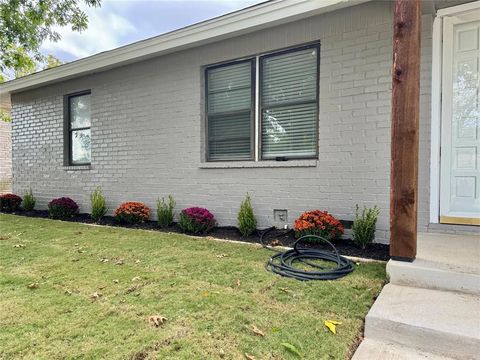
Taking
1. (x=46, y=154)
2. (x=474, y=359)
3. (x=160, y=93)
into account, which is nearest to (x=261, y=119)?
(x=160, y=93)

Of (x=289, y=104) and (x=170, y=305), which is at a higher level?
(x=289, y=104)

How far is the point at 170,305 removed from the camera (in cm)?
243

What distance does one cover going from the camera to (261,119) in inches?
194

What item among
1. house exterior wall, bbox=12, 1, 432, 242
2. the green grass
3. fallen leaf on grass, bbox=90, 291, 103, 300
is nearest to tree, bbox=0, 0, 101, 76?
house exterior wall, bbox=12, 1, 432, 242

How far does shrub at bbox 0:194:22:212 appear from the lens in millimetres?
7797

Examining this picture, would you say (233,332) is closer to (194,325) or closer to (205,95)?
(194,325)

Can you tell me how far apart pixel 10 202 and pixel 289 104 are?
7252mm

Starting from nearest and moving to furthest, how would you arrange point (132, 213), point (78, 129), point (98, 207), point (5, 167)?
point (132, 213) → point (98, 207) → point (78, 129) → point (5, 167)

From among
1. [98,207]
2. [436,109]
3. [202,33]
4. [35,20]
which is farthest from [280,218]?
[35,20]

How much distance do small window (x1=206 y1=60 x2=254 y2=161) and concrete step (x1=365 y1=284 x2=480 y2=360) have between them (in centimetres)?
317

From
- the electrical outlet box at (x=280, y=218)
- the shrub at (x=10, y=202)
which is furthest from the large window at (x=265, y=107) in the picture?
the shrub at (x=10, y=202)

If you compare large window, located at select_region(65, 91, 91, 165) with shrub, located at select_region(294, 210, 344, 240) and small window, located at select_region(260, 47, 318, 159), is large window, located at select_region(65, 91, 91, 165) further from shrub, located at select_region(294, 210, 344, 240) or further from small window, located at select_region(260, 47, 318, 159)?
shrub, located at select_region(294, 210, 344, 240)

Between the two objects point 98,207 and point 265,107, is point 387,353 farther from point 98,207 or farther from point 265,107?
point 98,207

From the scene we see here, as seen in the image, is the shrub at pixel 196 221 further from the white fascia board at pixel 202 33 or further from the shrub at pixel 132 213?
the white fascia board at pixel 202 33
